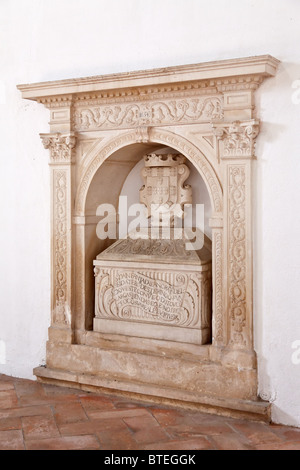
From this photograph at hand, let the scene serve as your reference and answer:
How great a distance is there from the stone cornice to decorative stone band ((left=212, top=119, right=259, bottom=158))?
0.96 feet

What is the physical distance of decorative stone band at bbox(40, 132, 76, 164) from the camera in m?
4.96

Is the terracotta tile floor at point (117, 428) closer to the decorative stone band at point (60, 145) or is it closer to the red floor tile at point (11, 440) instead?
the red floor tile at point (11, 440)

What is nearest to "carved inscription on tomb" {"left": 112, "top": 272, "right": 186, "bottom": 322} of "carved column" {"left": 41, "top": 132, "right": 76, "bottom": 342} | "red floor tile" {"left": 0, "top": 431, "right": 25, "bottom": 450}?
"carved column" {"left": 41, "top": 132, "right": 76, "bottom": 342}

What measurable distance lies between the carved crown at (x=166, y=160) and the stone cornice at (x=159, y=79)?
2.03ft

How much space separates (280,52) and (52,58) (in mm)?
2027

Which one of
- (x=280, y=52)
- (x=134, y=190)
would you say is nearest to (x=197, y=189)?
(x=134, y=190)

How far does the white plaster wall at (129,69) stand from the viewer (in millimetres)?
4133

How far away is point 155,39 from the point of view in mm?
4621

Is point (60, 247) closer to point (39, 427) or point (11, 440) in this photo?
point (39, 427)

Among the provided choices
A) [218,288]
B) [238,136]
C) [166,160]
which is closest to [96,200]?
[166,160]

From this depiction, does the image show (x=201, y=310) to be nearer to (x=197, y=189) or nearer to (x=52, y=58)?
(x=197, y=189)

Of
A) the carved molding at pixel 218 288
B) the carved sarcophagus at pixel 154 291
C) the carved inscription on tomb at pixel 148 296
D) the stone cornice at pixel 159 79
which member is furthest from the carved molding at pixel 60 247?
the carved molding at pixel 218 288

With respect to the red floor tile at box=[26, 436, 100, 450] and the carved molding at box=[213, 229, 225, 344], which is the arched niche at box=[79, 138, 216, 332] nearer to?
the carved molding at box=[213, 229, 225, 344]
